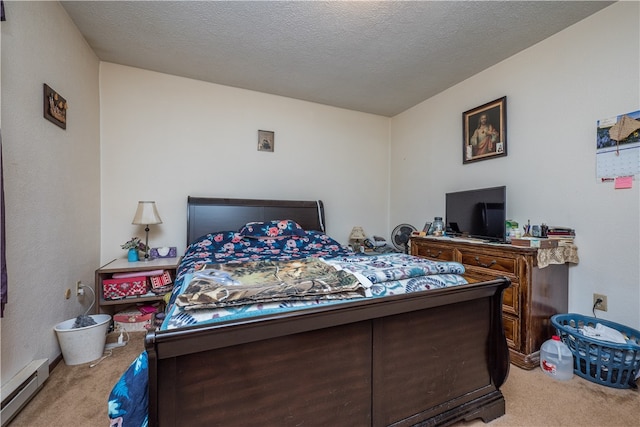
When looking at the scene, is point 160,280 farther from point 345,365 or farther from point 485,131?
point 485,131

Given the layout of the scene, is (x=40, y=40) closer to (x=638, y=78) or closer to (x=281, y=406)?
(x=281, y=406)

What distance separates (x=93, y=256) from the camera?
8.43 feet

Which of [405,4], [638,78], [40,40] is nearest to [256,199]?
[40,40]

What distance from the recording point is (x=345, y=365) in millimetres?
1137

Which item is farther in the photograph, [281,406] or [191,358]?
[281,406]

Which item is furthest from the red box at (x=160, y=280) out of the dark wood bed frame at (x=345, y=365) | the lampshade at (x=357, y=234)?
the lampshade at (x=357, y=234)

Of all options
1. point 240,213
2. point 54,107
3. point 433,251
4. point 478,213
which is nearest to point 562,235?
point 478,213

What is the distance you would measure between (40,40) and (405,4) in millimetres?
2438

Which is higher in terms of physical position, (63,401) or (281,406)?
(281,406)

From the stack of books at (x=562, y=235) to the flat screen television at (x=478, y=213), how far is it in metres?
0.32

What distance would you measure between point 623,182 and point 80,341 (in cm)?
390

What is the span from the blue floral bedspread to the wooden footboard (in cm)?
7

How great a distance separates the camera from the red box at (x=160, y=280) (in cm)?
248

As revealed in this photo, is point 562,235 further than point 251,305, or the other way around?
point 562,235
